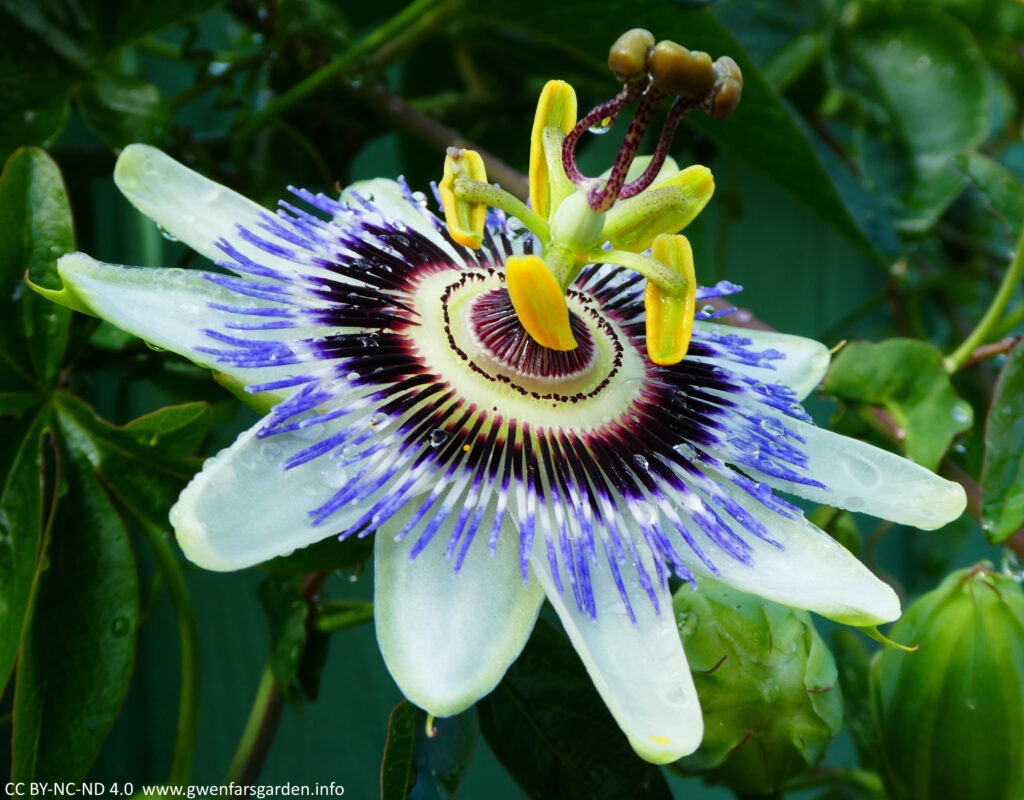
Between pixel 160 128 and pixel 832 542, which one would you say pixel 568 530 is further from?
pixel 160 128

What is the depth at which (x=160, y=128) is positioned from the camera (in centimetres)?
115

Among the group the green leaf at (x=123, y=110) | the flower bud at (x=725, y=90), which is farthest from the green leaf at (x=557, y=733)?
the green leaf at (x=123, y=110)

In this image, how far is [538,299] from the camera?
2.97 feet

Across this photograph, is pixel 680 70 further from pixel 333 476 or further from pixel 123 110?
pixel 123 110

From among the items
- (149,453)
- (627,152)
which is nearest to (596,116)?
(627,152)

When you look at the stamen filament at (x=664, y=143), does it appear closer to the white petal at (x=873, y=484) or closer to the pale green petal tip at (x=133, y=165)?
the white petal at (x=873, y=484)

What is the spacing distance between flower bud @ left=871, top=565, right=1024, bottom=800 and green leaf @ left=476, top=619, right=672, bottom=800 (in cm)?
24

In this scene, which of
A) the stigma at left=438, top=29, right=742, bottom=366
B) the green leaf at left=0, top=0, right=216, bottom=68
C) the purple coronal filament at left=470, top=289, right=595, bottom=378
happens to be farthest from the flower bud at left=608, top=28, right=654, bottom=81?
the green leaf at left=0, top=0, right=216, bottom=68

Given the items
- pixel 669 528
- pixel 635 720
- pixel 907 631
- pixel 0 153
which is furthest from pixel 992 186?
pixel 0 153

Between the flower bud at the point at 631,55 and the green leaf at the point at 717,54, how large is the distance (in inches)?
19.8

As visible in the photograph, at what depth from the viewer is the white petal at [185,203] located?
3.03 ft

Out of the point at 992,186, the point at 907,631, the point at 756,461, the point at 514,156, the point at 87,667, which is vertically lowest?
the point at 87,667

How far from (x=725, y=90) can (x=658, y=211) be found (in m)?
0.13

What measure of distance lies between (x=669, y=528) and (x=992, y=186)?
2.31 feet
